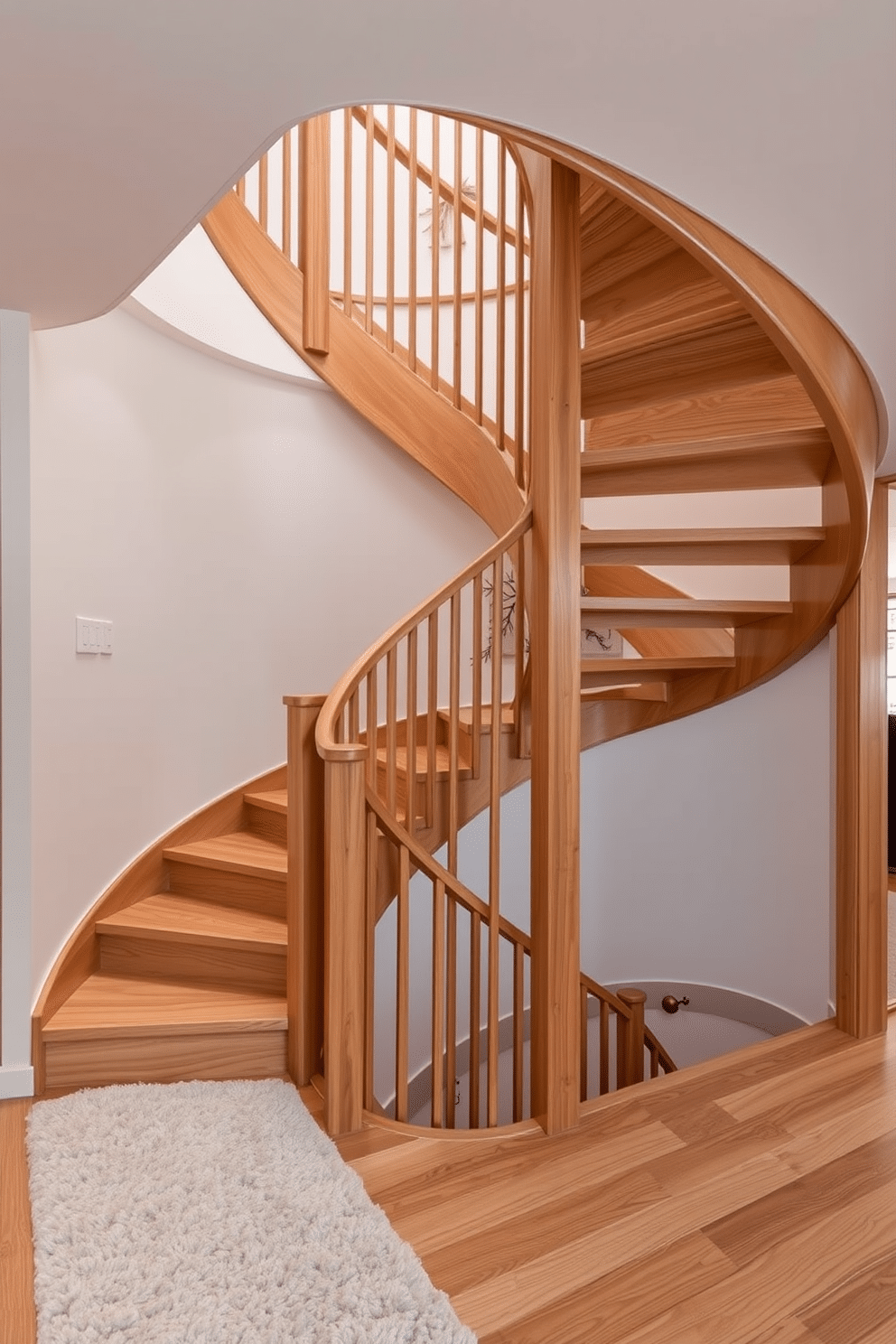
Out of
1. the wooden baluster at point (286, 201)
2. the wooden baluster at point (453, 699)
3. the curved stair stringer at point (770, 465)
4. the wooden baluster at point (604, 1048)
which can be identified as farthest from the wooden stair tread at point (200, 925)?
the wooden baluster at point (286, 201)

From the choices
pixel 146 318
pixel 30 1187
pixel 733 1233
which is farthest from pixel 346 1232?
pixel 146 318

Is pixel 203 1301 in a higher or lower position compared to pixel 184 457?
lower

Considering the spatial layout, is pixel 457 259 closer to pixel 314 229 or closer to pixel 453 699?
pixel 314 229

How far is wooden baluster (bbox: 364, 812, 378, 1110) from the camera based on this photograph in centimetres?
215

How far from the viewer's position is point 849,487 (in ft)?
7.72

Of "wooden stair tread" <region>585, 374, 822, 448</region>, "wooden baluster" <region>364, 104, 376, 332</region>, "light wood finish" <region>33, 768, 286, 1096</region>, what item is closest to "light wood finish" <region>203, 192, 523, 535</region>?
"wooden baluster" <region>364, 104, 376, 332</region>

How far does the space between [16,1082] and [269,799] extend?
1279 millimetres

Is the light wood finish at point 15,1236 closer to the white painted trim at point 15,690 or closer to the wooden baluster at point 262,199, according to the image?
the white painted trim at point 15,690

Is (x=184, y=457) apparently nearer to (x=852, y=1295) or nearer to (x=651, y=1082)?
(x=651, y=1082)

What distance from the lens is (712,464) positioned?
247 centimetres

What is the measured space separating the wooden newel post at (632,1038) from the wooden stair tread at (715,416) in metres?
2.10

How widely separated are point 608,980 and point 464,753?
1248 mm

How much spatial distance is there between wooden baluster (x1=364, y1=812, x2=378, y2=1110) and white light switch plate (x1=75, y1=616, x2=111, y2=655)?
1.11m

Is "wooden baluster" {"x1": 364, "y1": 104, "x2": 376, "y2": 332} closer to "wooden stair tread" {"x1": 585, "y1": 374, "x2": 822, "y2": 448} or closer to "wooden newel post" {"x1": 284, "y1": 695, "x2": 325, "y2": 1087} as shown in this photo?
"wooden stair tread" {"x1": 585, "y1": 374, "x2": 822, "y2": 448}
